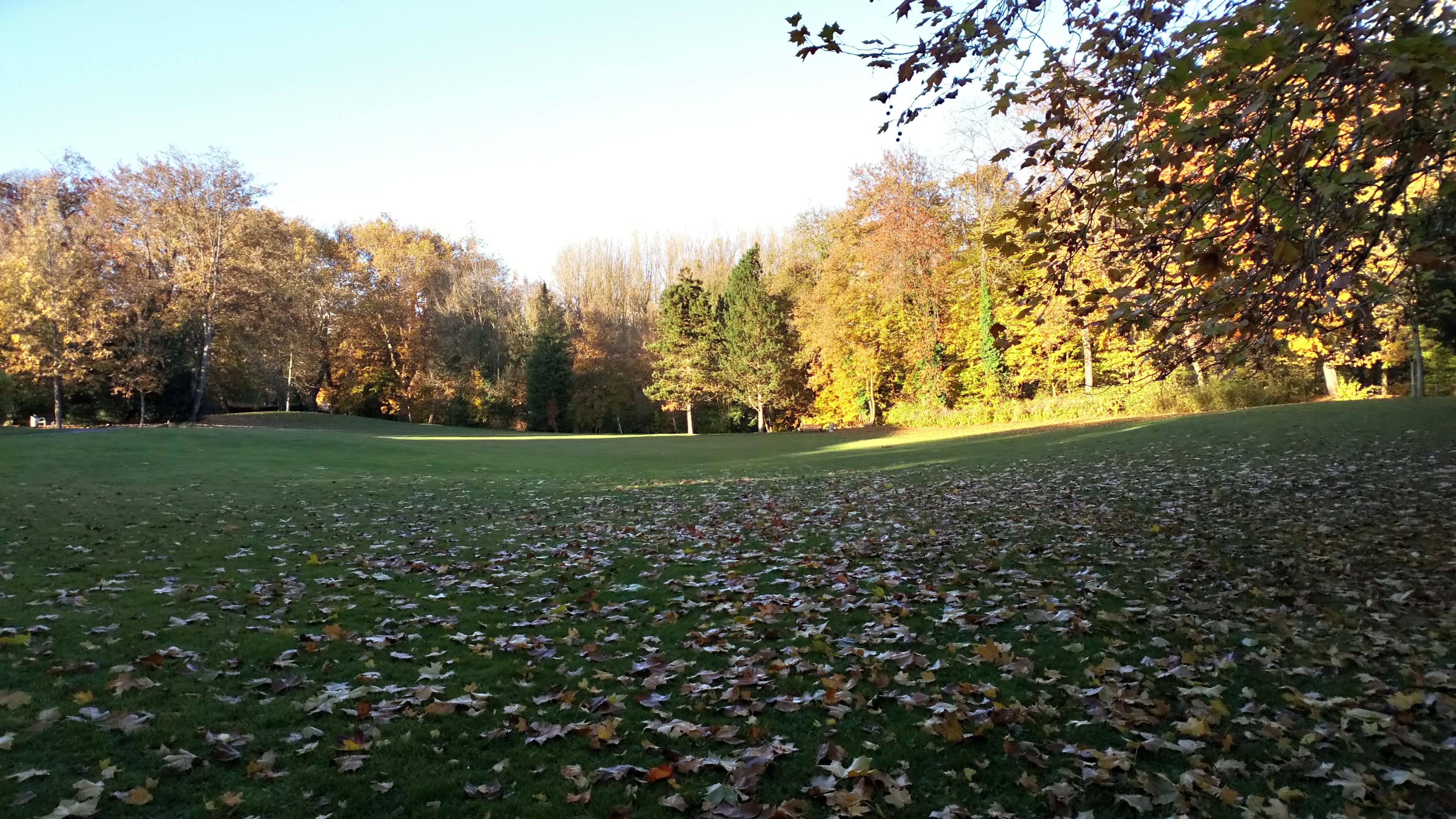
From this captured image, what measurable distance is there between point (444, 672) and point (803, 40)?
4.72m

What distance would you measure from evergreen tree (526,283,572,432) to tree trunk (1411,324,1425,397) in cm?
4266

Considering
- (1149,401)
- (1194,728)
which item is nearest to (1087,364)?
(1149,401)

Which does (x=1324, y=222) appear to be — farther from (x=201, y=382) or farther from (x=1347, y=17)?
(x=201, y=382)

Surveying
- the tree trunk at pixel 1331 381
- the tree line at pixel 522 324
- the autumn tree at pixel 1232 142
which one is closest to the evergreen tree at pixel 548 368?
the tree line at pixel 522 324

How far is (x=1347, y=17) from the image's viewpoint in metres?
3.72

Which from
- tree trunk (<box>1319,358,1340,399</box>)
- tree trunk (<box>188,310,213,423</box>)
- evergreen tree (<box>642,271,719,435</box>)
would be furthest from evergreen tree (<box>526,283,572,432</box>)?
tree trunk (<box>1319,358,1340,399</box>)

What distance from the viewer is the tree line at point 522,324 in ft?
104

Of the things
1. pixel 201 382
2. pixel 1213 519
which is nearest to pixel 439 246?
pixel 201 382

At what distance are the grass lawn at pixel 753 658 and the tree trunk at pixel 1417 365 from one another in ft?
59.9

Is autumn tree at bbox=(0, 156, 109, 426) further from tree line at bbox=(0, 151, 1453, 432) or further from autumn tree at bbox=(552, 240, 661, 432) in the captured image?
autumn tree at bbox=(552, 240, 661, 432)

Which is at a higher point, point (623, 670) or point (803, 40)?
point (803, 40)

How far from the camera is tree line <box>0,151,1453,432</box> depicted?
3167 centimetres

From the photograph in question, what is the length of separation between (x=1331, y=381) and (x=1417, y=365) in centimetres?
304

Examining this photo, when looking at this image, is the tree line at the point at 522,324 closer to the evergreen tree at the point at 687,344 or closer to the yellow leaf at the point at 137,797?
the evergreen tree at the point at 687,344
